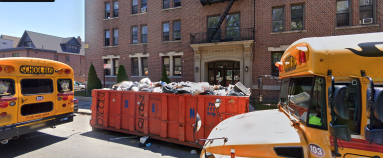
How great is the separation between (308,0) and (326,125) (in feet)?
42.7

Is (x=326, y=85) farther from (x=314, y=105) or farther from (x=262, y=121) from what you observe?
(x=262, y=121)

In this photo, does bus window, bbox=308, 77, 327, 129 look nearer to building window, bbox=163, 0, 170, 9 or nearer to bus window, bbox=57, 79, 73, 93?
bus window, bbox=57, 79, 73, 93

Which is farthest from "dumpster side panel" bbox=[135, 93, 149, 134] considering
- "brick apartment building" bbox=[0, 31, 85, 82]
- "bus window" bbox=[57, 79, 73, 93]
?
"brick apartment building" bbox=[0, 31, 85, 82]

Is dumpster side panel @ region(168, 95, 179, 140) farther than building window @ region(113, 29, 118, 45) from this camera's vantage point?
No

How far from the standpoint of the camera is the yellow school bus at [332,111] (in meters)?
1.92

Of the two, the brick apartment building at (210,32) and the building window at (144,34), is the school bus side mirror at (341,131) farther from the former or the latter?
the building window at (144,34)

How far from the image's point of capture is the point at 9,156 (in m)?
4.71

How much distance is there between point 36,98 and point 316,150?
727 centimetres

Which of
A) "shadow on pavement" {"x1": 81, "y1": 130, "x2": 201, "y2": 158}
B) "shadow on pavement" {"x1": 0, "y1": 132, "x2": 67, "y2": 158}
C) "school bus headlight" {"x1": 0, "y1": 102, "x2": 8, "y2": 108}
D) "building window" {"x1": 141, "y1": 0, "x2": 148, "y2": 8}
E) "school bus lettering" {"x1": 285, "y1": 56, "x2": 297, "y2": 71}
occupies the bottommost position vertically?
"shadow on pavement" {"x1": 81, "y1": 130, "x2": 201, "y2": 158}

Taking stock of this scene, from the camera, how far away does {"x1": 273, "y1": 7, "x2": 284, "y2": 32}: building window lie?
12891 millimetres

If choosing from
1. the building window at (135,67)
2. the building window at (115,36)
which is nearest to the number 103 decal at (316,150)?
the building window at (135,67)

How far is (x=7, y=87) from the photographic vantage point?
5043 millimetres

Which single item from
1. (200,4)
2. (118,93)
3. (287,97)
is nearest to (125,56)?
(200,4)

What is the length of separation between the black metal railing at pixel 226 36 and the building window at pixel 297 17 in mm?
2757
